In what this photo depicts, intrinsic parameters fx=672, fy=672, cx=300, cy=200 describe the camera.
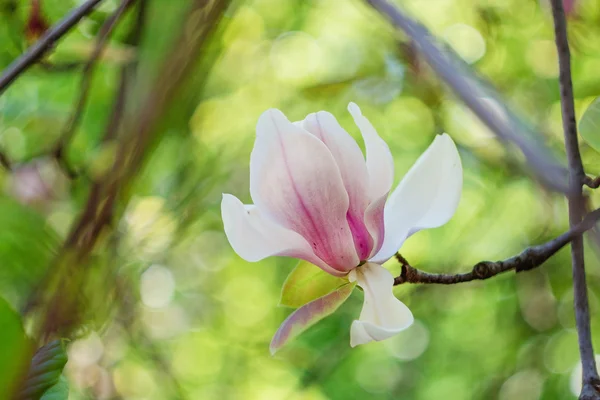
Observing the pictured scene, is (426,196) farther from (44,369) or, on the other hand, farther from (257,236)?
(44,369)

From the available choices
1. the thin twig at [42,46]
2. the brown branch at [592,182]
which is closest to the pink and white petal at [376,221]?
the brown branch at [592,182]

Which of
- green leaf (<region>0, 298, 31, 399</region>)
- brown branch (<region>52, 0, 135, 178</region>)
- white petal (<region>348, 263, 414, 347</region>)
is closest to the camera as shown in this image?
green leaf (<region>0, 298, 31, 399</region>)

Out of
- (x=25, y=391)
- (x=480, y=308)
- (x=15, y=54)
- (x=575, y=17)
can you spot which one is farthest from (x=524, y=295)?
(x=25, y=391)

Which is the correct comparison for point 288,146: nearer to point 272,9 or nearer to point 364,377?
point 272,9

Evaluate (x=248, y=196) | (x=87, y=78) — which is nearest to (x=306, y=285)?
(x=87, y=78)

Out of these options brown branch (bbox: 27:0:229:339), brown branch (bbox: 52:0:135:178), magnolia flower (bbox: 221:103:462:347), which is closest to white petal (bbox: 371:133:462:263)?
magnolia flower (bbox: 221:103:462:347)

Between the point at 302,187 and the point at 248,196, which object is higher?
the point at 302,187

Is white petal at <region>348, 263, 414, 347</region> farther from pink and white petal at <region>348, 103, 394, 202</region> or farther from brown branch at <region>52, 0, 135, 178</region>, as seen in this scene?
brown branch at <region>52, 0, 135, 178</region>
